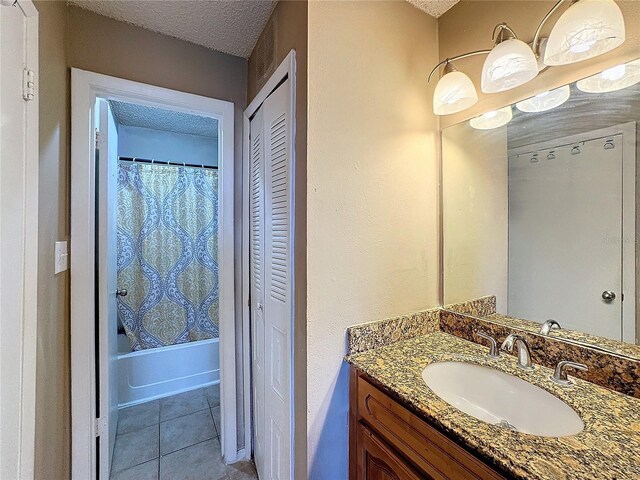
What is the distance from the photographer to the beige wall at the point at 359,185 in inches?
38.9

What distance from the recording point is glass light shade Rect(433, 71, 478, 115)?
1.11 metres

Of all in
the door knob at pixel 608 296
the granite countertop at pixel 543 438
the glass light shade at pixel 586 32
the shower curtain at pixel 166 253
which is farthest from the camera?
the shower curtain at pixel 166 253

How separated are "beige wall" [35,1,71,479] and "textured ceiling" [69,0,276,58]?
0.74 ft

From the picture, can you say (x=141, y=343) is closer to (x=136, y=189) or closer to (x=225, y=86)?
(x=136, y=189)

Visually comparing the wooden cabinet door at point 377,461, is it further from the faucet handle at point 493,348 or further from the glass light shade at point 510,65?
the glass light shade at point 510,65

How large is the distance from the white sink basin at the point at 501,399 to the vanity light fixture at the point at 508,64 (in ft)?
3.32

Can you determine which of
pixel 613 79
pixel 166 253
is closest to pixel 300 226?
pixel 613 79

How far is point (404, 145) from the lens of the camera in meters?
1.20

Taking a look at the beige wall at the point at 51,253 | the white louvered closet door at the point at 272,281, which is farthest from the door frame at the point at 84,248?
the white louvered closet door at the point at 272,281

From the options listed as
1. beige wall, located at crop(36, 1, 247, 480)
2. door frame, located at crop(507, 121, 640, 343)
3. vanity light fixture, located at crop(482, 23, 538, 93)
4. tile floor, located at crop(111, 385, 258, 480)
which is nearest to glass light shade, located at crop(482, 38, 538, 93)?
vanity light fixture, located at crop(482, 23, 538, 93)

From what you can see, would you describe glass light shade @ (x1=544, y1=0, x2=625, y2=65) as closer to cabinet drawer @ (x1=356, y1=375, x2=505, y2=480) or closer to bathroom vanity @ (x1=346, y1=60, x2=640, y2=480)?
bathroom vanity @ (x1=346, y1=60, x2=640, y2=480)

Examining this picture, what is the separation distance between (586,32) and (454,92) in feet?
1.30

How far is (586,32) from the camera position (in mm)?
786

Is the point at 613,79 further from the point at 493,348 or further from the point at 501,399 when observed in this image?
the point at 501,399
